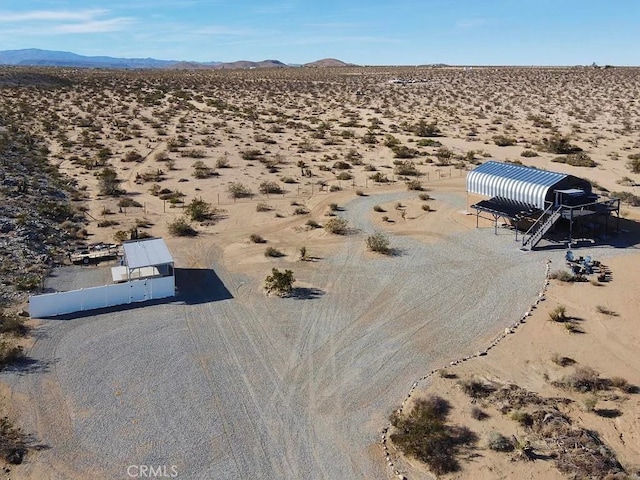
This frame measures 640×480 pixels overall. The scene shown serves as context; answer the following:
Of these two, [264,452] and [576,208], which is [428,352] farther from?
[576,208]

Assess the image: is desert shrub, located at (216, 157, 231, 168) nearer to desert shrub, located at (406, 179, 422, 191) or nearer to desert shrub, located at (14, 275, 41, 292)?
desert shrub, located at (406, 179, 422, 191)

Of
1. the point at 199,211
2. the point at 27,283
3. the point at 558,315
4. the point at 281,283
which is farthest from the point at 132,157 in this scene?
the point at 558,315

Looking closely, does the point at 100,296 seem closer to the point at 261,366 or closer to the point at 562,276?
the point at 261,366

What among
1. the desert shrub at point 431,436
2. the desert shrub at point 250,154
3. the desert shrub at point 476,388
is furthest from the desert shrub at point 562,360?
the desert shrub at point 250,154

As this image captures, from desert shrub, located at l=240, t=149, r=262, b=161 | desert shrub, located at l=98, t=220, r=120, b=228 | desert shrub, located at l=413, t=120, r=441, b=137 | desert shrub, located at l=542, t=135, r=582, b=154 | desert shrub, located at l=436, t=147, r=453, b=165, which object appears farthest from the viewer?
desert shrub, located at l=413, t=120, r=441, b=137

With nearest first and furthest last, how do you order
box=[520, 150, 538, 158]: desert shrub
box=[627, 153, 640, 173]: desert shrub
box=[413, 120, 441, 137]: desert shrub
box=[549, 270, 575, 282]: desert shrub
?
box=[549, 270, 575, 282]: desert shrub
box=[627, 153, 640, 173]: desert shrub
box=[520, 150, 538, 158]: desert shrub
box=[413, 120, 441, 137]: desert shrub

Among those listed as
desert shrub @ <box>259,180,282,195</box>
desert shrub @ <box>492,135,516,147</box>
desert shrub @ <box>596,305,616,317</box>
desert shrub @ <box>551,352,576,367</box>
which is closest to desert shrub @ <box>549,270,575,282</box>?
desert shrub @ <box>596,305,616,317</box>

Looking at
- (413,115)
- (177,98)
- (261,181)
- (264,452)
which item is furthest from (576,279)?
(177,98)
